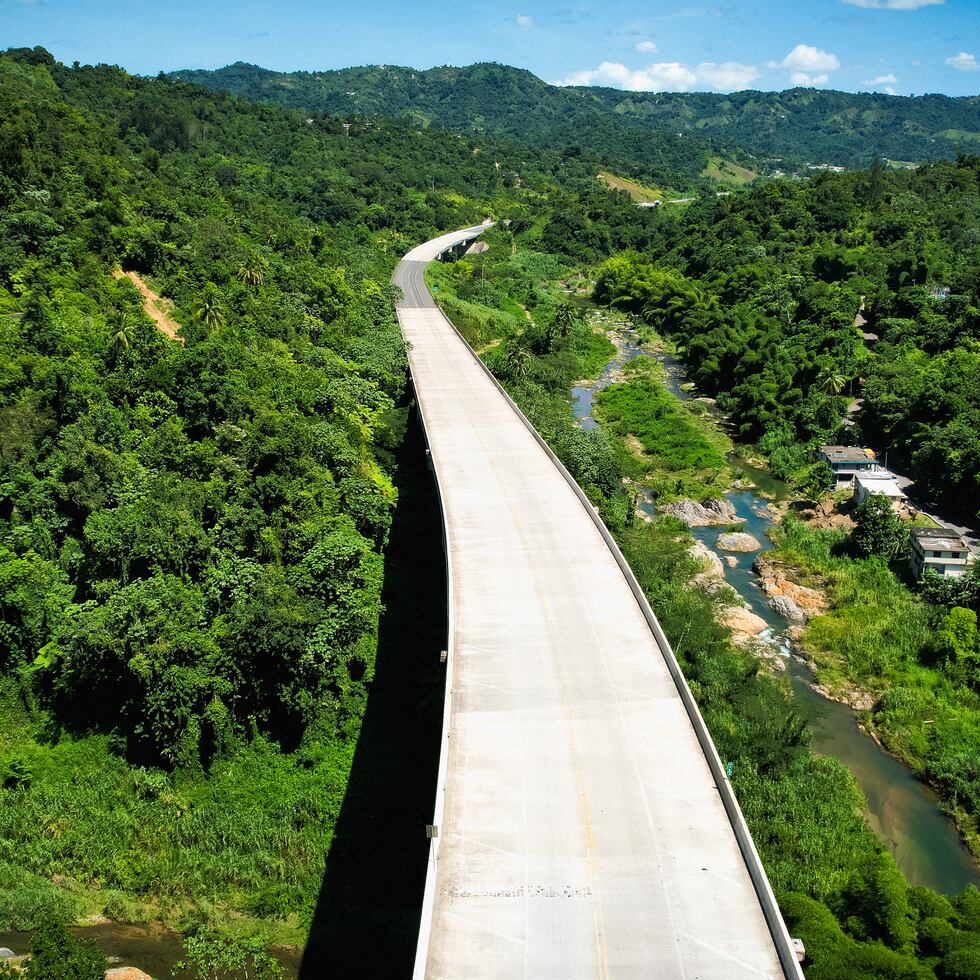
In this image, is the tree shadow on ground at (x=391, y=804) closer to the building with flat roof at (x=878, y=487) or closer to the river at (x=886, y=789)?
the river at (x=886, y=789)

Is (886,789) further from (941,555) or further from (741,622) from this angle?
(941,555)

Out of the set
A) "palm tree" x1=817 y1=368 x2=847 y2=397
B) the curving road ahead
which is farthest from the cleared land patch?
"palm tree" x1=817 y1=368 x2=847 y2=397

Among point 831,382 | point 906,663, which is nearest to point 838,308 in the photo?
point 831,382

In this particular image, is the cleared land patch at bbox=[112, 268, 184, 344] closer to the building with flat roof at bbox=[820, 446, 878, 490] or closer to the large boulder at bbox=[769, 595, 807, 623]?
the large boulder at bbox=[769, 595, 807, 623]

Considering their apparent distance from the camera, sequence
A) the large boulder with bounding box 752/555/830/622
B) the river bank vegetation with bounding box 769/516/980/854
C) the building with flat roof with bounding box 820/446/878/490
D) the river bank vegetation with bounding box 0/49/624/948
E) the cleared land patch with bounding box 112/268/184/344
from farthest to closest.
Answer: the building with flat roof with bounding box 820/446/878/490, the cleared land patch with bounding box 112/268/184/344, the large boulder with bounding box 752/555/830/622, the river bank vegetation with bounding box 769/516/980/854, the river bank vegetation with bounding box 0/49/624/948

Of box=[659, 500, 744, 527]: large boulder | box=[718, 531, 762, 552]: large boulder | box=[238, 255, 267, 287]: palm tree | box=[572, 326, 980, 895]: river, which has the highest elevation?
box=[238, 255, 267, 287]: palm tree

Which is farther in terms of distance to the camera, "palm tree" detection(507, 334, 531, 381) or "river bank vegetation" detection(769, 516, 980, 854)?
"palm tree" detection(507, 334, 531, 381)

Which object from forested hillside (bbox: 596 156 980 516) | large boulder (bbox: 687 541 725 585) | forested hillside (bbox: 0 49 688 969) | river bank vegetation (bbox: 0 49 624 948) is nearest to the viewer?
forested hillside (bbox: 0 49 688 969)
